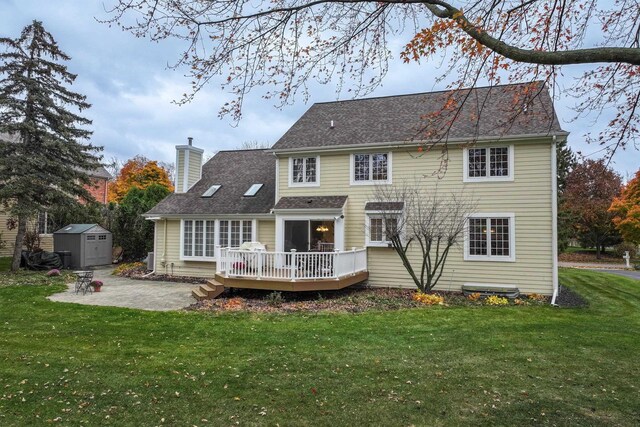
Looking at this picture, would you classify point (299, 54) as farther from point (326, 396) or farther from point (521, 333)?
point (521, 333)

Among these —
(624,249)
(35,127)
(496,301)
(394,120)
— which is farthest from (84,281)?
(624,249)

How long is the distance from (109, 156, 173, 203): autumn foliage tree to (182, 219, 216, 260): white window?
18.8m

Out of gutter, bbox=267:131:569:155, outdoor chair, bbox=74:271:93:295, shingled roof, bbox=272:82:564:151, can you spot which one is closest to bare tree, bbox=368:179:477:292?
gutter, bbox=267:131:569:155

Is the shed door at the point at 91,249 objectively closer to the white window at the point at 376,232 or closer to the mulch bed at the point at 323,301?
the mulch bed at the point at 323,301

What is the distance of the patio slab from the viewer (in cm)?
1073

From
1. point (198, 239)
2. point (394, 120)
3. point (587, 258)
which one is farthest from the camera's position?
point (587, 258)

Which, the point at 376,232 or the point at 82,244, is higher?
the point at 376,232

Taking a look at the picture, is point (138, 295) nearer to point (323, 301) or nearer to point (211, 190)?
point (323, 301)

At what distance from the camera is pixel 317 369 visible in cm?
557

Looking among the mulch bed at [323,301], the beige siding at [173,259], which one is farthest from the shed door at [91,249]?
the mulch bed at [323,301]

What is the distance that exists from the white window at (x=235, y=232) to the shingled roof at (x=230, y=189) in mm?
510

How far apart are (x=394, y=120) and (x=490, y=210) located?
16.2 ft

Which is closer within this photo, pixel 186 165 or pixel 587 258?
pixel 186 165

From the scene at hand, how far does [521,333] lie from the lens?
757 centimetres
